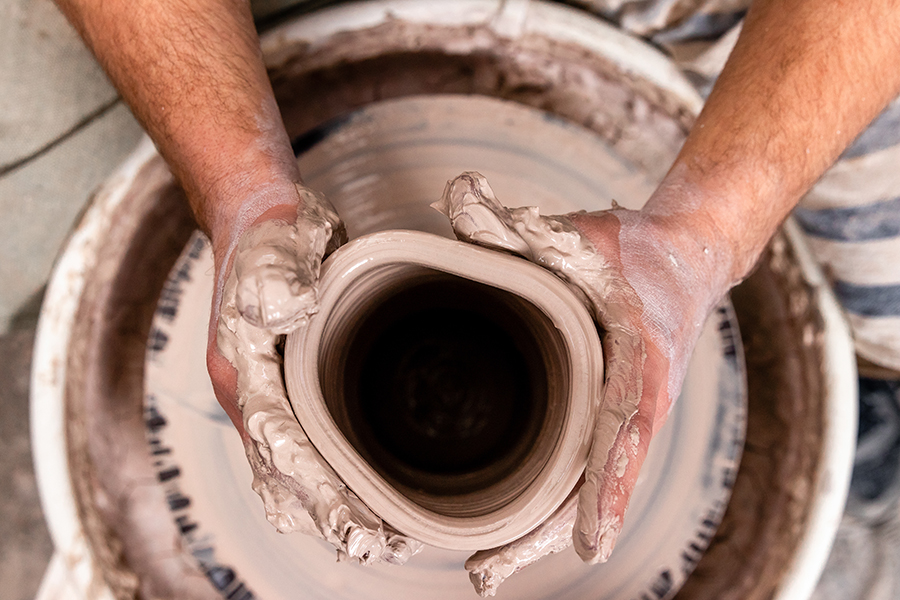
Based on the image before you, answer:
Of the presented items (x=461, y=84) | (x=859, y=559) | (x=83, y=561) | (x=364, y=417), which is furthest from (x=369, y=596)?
(x=859, y=559)

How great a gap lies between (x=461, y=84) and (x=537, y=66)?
0.18 meters

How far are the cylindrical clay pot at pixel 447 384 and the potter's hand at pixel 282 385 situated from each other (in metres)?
0.04

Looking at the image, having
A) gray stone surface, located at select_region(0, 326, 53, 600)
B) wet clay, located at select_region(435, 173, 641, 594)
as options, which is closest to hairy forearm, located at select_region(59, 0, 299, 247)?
wet clay, located at select_region(435, 173, 641, 594)

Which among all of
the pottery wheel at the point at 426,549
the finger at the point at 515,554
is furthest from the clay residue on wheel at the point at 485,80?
the finger at the point at 515,554

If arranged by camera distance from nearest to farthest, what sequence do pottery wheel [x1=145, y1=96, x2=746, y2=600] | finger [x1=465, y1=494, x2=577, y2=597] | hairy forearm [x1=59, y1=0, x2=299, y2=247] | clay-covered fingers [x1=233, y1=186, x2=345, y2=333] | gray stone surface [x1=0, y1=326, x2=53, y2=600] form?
clay-covered fingers [x1=233, y1=186, x2=345, y2=333], finger [x1=465, y1=494, x2=577, y2=597], hairy forearm [x1=59, y1=0, x2=299, y2=247], pottery wheel [x1=145, y1=96, x2=746, y2=600], gray stone surface [x1=0, y1=326, x2=53, y2=600]

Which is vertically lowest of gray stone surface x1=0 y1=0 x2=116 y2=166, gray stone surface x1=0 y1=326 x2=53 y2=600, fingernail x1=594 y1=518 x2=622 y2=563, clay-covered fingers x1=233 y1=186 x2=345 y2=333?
gray stone surface x1=0 y1=326 x2=53 y2=600

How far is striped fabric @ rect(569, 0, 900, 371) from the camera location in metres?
1.21

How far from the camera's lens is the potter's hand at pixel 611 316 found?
677mm

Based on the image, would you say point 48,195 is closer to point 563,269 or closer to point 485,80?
point 485,80

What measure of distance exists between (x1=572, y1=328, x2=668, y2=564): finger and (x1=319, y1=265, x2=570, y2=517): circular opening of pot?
0.21 feet

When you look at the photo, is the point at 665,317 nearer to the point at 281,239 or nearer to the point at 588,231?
the point at 588,231

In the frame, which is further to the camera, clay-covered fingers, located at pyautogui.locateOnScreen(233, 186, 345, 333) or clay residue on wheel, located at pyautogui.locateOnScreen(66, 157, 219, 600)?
clay residue on wheel, located at pyautogui.locateOnScreen(66, 157, 219, 600)

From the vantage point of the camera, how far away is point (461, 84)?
51.6 inches

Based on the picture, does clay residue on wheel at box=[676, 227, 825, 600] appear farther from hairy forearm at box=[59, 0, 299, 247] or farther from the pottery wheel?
hairy forearm at box=[59, 0, 299, 247]
